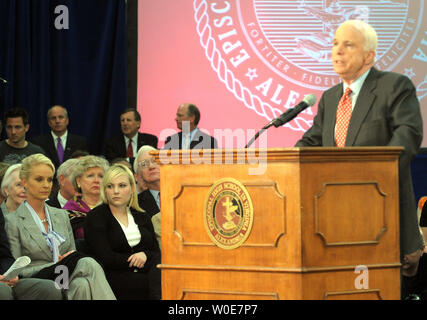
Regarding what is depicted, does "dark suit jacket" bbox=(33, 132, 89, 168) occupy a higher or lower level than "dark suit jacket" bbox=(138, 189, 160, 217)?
higher

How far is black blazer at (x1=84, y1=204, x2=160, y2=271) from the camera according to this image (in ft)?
13.7

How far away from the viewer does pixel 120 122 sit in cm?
744

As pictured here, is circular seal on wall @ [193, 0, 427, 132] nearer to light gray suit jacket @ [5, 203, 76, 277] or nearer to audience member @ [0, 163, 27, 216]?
audience member @ [0, 163, 27, 216]

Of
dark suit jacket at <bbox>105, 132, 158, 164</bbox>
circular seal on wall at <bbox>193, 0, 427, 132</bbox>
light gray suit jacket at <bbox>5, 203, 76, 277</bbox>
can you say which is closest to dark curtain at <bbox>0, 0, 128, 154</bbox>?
dark suit jacket at <bbox>105, 132, 158, 164</bbox>

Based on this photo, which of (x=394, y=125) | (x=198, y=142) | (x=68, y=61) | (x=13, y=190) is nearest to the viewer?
(x=394, y=125)

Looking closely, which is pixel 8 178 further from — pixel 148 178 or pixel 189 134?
pixel 189 134

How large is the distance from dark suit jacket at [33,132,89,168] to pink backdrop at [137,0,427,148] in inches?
31.0

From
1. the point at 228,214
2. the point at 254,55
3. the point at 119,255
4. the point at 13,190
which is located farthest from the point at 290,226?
the point at 254,55

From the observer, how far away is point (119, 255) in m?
4.21

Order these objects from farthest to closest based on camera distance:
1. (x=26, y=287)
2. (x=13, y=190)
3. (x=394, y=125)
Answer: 1. (x=13, y=190)
2. (x=26, y=287)
3. (x=394, y=125)

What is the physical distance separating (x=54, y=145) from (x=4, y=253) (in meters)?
2.86

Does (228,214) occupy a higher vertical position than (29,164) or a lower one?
lower

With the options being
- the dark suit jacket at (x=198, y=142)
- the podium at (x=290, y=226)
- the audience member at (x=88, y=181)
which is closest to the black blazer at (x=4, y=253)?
the audience member at (x=88, y=181)

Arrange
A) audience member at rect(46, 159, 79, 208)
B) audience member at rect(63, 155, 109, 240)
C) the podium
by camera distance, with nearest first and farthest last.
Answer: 1. the podium
2. audience member at rect(63, 155, 109, 240)
3. audience member at rect(46, 159, 79, 208)
